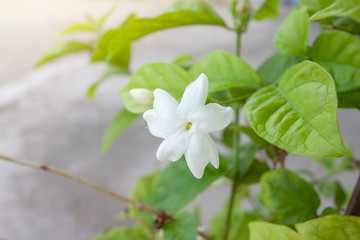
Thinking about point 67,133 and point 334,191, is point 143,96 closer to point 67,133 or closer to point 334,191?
point 334,191

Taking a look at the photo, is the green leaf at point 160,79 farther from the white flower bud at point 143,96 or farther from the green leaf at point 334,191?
the green leaf at point 334,191

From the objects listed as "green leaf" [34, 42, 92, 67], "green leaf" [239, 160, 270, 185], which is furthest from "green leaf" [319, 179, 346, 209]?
"green leaf" [34, 42, 92, 67]

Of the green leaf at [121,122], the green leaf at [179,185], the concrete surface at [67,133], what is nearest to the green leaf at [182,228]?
the green leaf at [179,185]

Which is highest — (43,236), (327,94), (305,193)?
(327,94)

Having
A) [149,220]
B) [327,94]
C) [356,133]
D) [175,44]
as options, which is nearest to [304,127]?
[327,94]

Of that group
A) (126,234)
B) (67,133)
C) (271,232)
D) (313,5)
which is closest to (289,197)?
(271,232)

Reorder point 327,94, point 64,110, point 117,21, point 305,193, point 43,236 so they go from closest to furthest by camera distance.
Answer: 1. point 327,94
2. point 305,193
3. point 43,236
4. point 64,110
5. point 117,21

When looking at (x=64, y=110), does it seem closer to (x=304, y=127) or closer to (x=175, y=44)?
(x=175, y=44)
